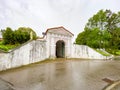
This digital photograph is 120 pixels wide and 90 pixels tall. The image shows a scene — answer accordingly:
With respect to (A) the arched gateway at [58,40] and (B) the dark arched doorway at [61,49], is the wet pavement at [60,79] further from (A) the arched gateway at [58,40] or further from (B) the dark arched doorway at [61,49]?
(B) the dark arched doorway at [61,49]

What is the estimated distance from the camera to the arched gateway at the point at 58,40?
16656 millimetres

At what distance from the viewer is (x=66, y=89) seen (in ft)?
19.4

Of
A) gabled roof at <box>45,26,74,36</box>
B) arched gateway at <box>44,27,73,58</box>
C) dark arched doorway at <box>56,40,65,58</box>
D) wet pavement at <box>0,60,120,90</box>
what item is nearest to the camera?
wet pavement at <box>0,60,120,90</box>

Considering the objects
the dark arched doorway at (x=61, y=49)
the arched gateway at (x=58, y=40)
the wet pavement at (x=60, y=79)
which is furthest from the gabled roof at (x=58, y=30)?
the wet pavement at (x=60, y=79)

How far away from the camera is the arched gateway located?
54.6 ft

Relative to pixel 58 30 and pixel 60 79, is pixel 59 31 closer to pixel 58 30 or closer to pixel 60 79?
pixel 58 30

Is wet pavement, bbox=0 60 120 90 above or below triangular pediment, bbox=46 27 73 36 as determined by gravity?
below

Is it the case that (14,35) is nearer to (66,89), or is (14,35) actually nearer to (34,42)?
(34,42)

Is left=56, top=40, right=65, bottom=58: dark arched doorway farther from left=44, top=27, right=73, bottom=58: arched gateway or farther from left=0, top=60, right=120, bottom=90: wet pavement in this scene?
left=0, top=60, right=120, bottom=90: wet pavement

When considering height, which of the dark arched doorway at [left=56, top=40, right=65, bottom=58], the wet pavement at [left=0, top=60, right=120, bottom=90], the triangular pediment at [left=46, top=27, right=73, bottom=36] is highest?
the triangular pediment at [left=46, top=27, right=73, bottom=36]

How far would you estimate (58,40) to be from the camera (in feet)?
58.1

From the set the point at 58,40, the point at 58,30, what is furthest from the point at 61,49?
the point at 58,30

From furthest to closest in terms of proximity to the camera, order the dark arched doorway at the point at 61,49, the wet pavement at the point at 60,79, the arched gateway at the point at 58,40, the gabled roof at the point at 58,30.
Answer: the dark arched doorway at the point at 61,49, the gabled roof at the point at 58,30, the arched gateway at the point at 58,40, the wet pavement at the point at 60,79

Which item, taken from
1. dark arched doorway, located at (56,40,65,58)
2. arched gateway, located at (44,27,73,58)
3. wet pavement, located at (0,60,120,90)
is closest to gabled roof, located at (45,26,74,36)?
arched gateway, located at (44,27,73,58)
